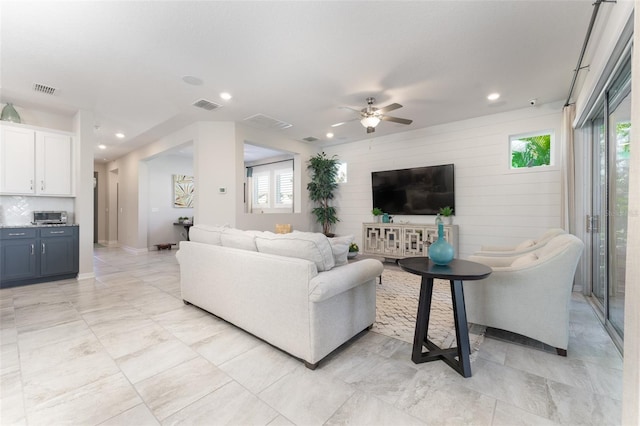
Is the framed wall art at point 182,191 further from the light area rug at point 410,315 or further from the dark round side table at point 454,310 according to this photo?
the dark round side table at point 454,310

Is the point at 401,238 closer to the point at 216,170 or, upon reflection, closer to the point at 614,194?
the point at 614,194

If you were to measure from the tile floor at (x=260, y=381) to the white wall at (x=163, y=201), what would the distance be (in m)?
5.36

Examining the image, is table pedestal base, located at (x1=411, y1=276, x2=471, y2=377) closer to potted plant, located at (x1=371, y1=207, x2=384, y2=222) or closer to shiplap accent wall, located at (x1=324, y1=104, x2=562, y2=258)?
shiplap accent wall, located at (x1=324, y1=104, x2=562, y2=258)

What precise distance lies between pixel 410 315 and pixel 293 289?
160 centimetres

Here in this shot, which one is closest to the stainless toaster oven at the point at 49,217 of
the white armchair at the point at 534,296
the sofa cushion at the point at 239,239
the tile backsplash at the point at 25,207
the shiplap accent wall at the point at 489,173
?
the tile backsplash at the point at 25,207

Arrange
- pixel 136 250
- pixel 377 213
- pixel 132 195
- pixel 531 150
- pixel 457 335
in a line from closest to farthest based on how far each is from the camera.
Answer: pixel 457 335 < pixel 531 150 < pixel 377 213 < pixel 136 250 < pixel 132 195

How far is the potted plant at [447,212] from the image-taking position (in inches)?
202

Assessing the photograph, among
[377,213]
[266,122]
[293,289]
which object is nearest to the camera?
[293,289]

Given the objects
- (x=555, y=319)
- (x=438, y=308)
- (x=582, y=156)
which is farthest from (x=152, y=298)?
(x=582, y=156)

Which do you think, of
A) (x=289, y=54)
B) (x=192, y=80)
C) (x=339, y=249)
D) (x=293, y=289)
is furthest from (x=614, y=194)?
(x=192, y=80)

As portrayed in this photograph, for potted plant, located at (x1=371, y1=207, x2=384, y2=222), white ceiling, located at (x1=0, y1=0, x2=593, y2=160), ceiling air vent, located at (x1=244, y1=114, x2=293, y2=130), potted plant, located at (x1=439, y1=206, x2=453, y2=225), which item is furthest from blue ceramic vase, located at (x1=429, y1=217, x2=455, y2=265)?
potted plant, located at (x1=371, y1=207, x2=384, y2=222)

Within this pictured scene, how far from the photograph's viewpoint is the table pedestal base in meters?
1.94

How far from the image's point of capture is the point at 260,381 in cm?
186

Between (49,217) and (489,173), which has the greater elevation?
(489,173)
